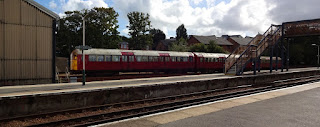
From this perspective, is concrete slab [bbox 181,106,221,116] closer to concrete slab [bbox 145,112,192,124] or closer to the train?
concrete slab [bbox 145,112,192,124]

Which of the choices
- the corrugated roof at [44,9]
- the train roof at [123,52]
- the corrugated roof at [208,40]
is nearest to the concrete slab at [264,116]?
the corrugated roof at [44,9]

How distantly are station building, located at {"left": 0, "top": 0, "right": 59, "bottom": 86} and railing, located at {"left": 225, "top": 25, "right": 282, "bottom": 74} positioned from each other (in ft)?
62.4

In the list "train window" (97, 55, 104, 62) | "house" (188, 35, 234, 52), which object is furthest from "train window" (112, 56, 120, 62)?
"house" (188, 35, 234, 52)

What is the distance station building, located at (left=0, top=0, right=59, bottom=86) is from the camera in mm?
17578

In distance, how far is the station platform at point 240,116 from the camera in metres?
9.45

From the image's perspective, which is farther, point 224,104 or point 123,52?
point 123,52

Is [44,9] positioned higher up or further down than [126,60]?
higher up

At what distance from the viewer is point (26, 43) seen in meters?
18.4

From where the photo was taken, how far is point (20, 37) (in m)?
18.2

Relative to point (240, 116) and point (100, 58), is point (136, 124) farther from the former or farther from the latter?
point (100, 58)

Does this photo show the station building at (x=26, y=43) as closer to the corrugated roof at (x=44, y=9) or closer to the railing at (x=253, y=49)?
the corrugated roof at (x=44, y=9)

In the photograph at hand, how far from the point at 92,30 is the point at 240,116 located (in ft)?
129

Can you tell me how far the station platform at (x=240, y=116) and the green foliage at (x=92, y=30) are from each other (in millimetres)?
36138

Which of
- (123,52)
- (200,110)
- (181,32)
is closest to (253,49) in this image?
(123,52)
